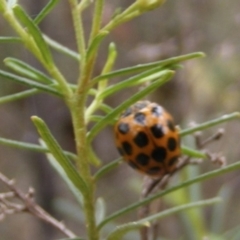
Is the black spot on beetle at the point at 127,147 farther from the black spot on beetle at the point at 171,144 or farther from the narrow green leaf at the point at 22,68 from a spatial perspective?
the narrow green leaf at the point at 22,68

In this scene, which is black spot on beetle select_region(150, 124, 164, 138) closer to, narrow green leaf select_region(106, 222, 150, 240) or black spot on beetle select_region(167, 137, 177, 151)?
black spot on beetle select_region(167, 137, 177, 151)

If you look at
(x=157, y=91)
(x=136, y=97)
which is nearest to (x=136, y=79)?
(x=136, y=97)

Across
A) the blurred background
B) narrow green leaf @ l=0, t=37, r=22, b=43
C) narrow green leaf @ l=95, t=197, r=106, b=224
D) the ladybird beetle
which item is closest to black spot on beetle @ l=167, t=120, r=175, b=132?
the ladybird beetle

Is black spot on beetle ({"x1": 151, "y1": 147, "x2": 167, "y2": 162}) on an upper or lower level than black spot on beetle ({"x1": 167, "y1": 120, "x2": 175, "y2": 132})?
lower

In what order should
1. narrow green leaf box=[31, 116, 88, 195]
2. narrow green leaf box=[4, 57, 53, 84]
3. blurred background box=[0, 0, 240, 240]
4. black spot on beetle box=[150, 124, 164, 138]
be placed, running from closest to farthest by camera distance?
narrow green leaf box=[31, 116, 88, 195], narrow green leaf box=[4, 57, 53, 84], black spot on beetle box=[150, 124, 164, 138], blurred background box=[0, 0, 240, 240]

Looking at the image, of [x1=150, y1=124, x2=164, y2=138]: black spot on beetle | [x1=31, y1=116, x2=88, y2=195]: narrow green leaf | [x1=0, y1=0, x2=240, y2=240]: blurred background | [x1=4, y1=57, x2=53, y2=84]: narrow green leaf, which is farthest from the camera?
[x1=0, y1=0, x2=240, y2=240]: blurred background

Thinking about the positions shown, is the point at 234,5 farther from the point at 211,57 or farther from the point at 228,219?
the point at 228,219

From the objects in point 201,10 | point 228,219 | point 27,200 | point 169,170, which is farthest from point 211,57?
point 27,200

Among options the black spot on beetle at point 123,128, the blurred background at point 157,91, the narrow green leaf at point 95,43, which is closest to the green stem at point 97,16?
the narrow green leaf at point 95,43

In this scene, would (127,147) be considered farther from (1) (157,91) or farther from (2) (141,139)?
(1) (157,91)
